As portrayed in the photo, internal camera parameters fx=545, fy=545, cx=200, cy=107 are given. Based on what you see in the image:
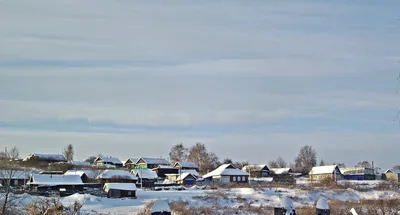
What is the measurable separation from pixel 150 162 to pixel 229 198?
40.6 meters

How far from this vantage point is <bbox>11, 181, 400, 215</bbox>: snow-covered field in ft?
131

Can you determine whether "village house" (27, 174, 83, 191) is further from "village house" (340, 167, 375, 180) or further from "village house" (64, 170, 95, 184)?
"village house" (340, 167, 375, 180)

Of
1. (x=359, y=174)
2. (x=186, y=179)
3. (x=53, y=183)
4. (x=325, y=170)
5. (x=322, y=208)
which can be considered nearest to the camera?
(x=322, y=208)

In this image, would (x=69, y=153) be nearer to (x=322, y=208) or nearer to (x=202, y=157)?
(x=202, y=157)

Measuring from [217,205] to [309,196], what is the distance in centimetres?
1082

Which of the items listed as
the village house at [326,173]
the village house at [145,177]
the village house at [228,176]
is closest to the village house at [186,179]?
the village house at [145,177]

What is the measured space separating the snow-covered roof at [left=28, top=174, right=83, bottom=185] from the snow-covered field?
656cm

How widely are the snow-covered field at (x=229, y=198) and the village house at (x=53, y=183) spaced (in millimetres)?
6301

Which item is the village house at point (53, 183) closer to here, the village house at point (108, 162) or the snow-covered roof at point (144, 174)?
the snow-covered roof at point (144, 174)

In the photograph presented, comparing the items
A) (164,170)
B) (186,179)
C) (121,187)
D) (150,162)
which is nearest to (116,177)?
(186,179)

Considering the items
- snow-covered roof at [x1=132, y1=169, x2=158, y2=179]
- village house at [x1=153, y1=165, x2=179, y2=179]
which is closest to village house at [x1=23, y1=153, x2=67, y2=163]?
village house at [x1=153, y1=165, x2=179, y2=179]

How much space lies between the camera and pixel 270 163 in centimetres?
12006

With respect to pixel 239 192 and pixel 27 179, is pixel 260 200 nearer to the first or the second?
pixel 239 192

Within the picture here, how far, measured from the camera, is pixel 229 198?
147ft
